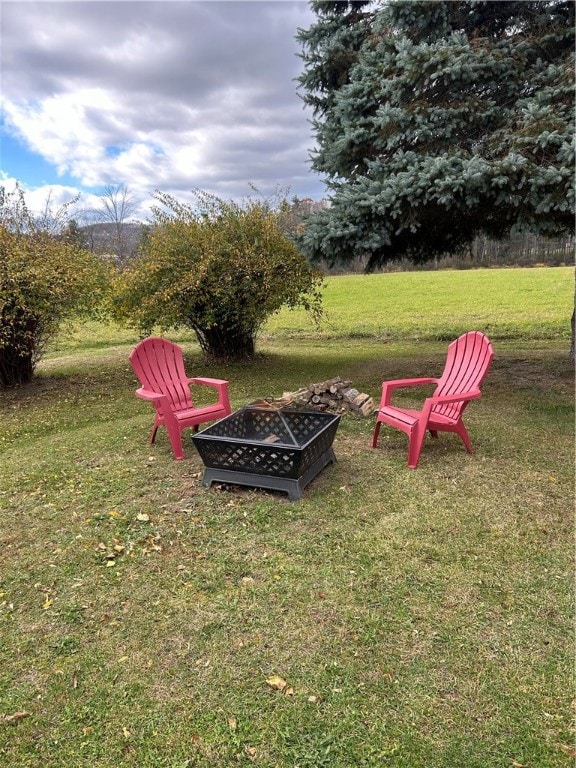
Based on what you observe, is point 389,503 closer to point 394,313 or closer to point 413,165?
point 413,165

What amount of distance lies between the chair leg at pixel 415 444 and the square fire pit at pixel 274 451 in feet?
1.96

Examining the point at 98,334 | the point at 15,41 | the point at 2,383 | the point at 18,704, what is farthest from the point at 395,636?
the point at 98,334

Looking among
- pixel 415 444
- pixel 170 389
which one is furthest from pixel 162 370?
pixel 415 444

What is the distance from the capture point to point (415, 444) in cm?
370

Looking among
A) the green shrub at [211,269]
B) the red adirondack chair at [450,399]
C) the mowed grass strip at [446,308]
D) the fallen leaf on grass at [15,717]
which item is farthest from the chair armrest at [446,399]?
the mowed grass strip at [446,308]

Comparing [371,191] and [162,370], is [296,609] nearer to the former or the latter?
[162,370]

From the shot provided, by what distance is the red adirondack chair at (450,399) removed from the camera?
3.68 m

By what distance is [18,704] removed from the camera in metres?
1.79

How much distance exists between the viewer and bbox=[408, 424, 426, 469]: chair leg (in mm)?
3674

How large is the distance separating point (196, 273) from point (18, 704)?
20.9 feet

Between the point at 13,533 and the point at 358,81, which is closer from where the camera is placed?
the point at 13,533

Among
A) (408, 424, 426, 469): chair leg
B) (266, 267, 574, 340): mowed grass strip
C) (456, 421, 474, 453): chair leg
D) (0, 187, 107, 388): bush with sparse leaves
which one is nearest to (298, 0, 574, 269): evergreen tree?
(456, 421, 474, 453): chair leg

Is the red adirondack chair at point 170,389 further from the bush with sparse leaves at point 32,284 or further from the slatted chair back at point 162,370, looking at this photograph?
the bush with sparse leaves at point 32,284

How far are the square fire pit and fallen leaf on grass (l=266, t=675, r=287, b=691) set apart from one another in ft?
4.68
